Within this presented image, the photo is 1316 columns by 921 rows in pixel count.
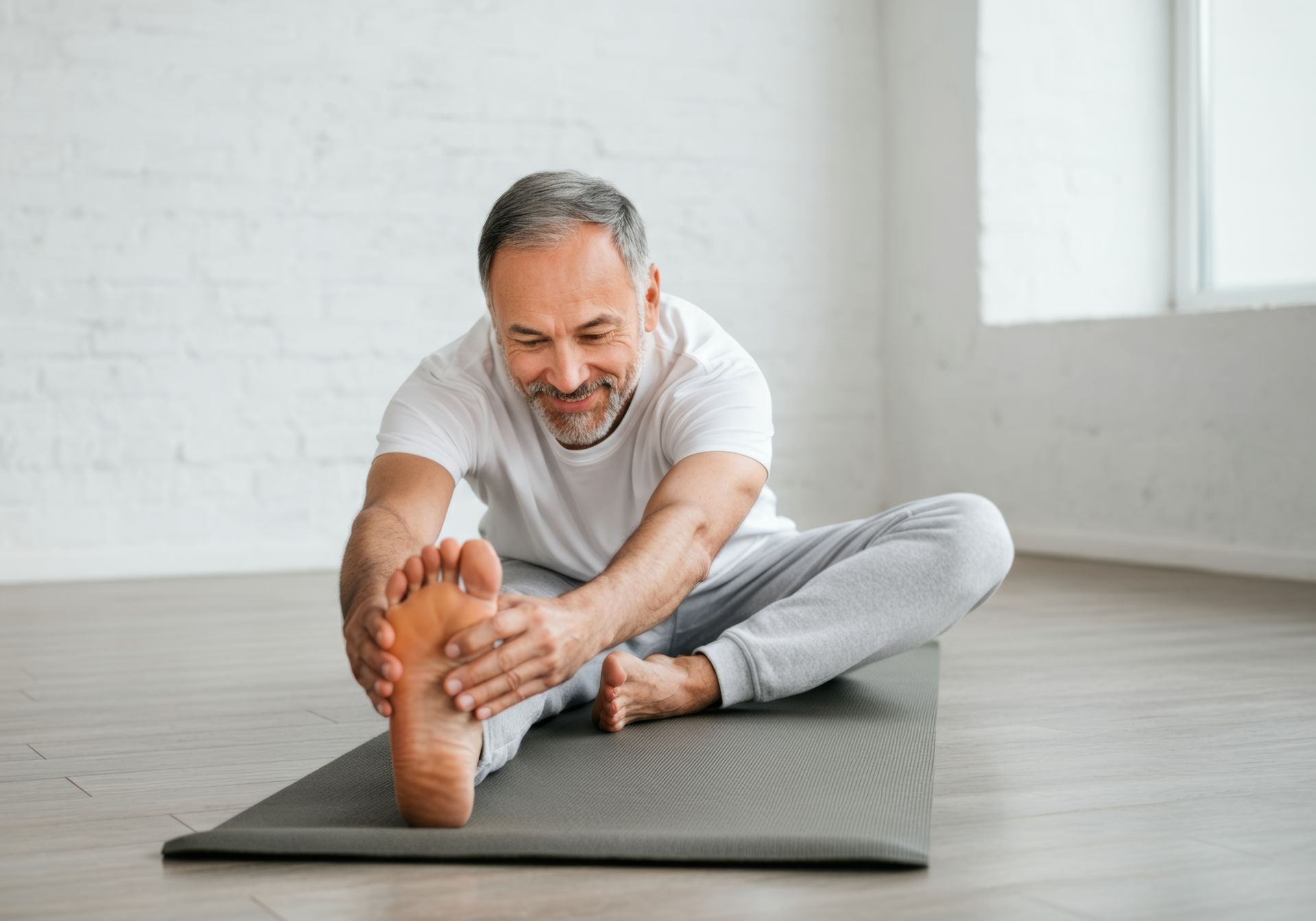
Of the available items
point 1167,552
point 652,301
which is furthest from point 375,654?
point 1167,552

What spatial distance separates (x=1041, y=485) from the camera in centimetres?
450

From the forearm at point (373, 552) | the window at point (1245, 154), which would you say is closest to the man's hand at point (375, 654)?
the forearm at point (373, 552)

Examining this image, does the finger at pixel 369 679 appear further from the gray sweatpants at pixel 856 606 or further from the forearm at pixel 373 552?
the gray sweatpants at pixel 856 606

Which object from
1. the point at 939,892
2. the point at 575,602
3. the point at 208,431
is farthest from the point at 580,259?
the point at 208,431

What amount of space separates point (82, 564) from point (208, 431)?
0.53 m

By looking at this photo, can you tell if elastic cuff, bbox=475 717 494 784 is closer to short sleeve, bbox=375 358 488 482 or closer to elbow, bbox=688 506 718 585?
elbow, bbox=688 506 718 585

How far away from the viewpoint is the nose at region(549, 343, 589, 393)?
1.73m

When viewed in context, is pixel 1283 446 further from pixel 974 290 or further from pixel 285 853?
pixel 285 853

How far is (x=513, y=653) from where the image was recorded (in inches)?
53.3

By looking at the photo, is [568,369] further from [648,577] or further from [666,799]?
[666,799]

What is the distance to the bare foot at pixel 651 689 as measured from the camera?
1810 mm

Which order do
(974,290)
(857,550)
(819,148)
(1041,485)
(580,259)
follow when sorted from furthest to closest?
(819,148)
(974,290)
(1041,485)
(857,550)
(580,259)

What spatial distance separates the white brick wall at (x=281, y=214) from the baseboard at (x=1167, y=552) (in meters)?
1.13

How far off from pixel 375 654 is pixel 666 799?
352mm
